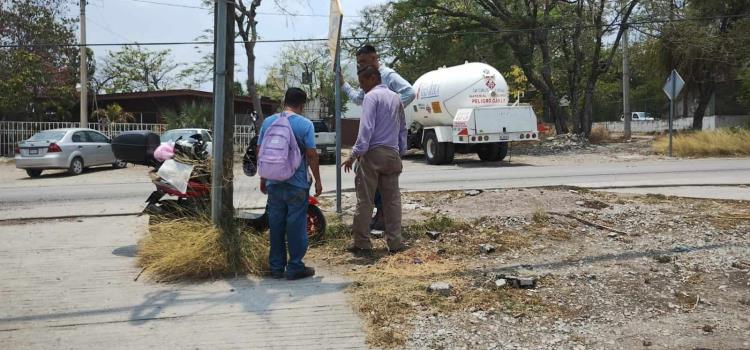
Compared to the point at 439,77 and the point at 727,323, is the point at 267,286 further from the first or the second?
the point at 439,77

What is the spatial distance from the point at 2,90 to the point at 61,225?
22.5m

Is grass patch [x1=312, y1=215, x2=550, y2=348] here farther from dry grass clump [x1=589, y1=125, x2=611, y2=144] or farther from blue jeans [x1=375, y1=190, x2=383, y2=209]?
dry grass clump [x1=589, y1=125, x2=611, y2=144]

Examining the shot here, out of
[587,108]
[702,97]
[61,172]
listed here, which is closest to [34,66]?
[61,172]

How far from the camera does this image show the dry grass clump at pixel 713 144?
66.0 ft

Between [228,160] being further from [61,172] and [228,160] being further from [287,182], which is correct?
[61,172]

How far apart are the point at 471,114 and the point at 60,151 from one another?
12.0 metres

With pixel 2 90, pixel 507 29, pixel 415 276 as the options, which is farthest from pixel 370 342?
pixel 2 90

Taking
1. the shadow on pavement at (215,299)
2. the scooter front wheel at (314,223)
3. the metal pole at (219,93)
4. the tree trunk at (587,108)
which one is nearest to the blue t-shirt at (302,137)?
the metal pole at (219,93)

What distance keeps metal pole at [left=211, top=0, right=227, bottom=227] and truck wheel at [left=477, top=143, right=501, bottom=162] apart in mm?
14001

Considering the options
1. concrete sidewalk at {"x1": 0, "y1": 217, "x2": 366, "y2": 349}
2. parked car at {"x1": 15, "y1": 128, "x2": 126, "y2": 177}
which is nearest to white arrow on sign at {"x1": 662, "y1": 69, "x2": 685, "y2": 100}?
parked car at {"x1": 15, "y1": 128, "x2": 126, "y2": 177}

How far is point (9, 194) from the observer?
13.0m

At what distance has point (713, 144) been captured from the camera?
20.3m

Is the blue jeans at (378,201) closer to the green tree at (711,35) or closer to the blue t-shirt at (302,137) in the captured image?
the blue t-shirt at (302,137)

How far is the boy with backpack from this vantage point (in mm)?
5258
